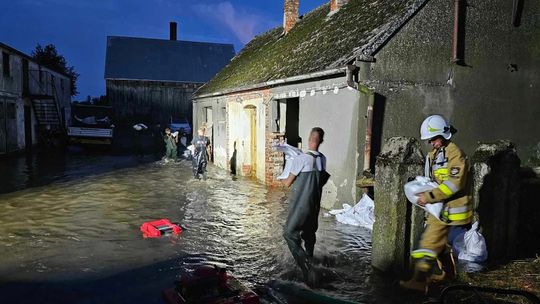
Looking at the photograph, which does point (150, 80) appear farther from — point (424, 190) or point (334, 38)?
point (424, 190)

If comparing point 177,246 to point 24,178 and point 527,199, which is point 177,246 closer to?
point 527,199

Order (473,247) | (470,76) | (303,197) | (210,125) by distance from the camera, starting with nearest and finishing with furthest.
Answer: (303,197) < (473,247) < (470,76) < (210,125)

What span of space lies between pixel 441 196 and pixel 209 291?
2.61 meters

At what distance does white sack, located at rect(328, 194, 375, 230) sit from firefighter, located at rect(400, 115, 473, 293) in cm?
319

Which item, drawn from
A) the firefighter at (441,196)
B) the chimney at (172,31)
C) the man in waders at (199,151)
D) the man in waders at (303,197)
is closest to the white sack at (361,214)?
the man in waders at (303,197)

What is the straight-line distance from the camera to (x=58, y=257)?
6.08 m

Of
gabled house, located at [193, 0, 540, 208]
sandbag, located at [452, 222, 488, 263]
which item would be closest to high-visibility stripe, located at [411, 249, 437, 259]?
sandbag, located at [452, 222, 488, 263]

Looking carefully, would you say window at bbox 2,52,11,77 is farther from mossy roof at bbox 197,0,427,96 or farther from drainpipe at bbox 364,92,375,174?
drainpipe at bbox 364,92,375,174

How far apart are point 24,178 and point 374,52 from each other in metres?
11.8

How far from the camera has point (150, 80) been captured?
3625 cm

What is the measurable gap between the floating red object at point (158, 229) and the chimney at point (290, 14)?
12.5 m

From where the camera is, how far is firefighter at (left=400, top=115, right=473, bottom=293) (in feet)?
14.3

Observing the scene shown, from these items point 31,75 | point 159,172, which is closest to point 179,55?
point 31,75

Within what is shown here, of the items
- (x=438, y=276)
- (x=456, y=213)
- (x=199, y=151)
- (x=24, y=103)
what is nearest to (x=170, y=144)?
(x=199, y=151)
